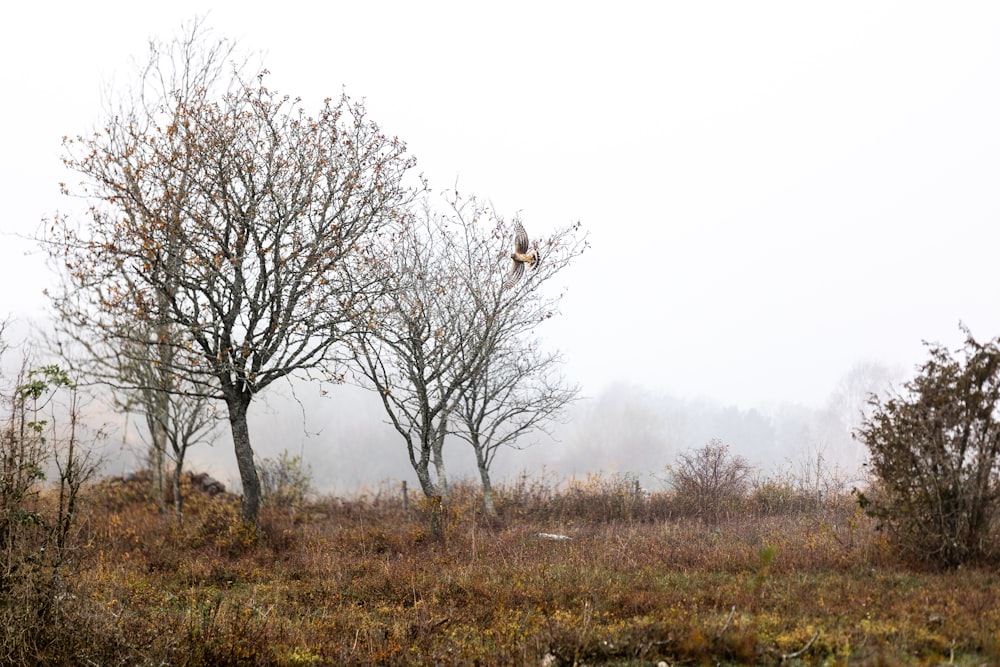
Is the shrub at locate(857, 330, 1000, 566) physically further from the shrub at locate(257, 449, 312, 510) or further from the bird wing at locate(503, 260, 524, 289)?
the shrub at locate(257, 449, 312, 510)

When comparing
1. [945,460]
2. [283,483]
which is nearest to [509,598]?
[945,460]

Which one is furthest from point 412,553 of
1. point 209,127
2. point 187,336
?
point 209,127

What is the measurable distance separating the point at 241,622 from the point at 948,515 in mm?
8177

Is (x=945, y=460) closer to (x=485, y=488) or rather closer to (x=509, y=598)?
(x=509, y=598)

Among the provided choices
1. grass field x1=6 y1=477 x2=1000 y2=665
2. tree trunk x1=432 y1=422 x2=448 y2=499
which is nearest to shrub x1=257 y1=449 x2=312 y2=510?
grass field x1=6 y1=477 x2=1000 y2=665

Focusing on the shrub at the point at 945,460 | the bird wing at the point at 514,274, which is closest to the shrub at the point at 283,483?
the bird wing at the point at 514,274

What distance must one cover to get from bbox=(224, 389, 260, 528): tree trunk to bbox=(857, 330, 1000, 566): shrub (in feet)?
33.9

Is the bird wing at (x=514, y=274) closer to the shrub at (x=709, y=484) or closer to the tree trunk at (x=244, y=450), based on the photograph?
the tree trunk at (x=244, y=450)

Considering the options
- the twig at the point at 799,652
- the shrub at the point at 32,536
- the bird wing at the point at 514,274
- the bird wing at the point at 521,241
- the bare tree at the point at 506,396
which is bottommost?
the twig at the point at 799,652

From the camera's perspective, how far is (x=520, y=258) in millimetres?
14656

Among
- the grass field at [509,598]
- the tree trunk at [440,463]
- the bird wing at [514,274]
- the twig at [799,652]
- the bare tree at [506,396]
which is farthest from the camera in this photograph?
the bare tree at [506,396]

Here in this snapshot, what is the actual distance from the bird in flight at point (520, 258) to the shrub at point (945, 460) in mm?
7903

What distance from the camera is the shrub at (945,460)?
780 cm

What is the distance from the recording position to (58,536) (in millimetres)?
5684
